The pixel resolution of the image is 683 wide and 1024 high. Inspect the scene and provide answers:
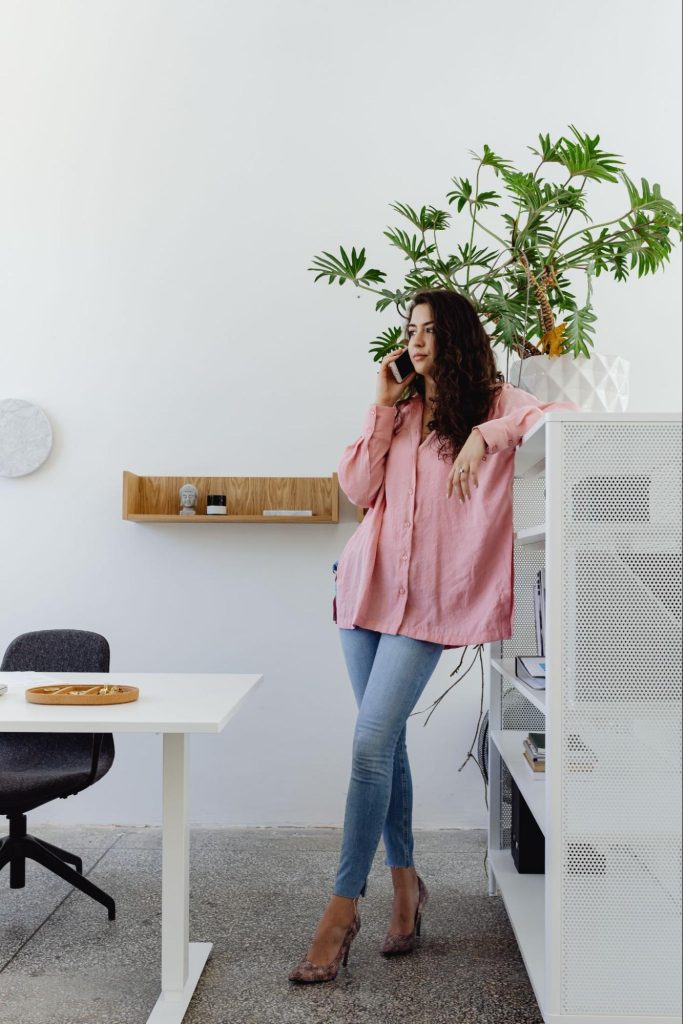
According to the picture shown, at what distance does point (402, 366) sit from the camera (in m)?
2.28

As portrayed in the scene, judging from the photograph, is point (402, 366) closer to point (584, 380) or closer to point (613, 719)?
point (584, 380)

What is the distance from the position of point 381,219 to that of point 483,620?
202 centimetres

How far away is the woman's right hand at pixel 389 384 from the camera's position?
2268 mm

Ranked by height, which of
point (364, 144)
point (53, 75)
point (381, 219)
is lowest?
point (381, 219)

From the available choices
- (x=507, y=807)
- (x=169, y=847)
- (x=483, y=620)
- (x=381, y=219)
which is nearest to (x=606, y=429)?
(x=483, y=620)

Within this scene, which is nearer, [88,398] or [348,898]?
[348,898]

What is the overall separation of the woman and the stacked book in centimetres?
32

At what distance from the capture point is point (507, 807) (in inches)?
105

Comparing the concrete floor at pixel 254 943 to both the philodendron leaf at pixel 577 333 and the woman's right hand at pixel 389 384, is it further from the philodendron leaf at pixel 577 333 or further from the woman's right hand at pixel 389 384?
the philodendron leaf at pixel 577 333

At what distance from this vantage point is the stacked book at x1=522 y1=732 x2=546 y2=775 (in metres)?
2.13

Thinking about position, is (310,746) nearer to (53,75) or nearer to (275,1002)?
(275,1002)

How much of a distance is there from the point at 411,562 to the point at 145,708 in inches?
28.2

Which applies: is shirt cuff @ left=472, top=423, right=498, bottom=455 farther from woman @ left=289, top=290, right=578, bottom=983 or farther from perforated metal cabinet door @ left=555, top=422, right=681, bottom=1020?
perforated metal cabinet door @ left=555, top=422, right=681, bottom=1020

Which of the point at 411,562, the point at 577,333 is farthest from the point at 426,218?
the point at 411,562
